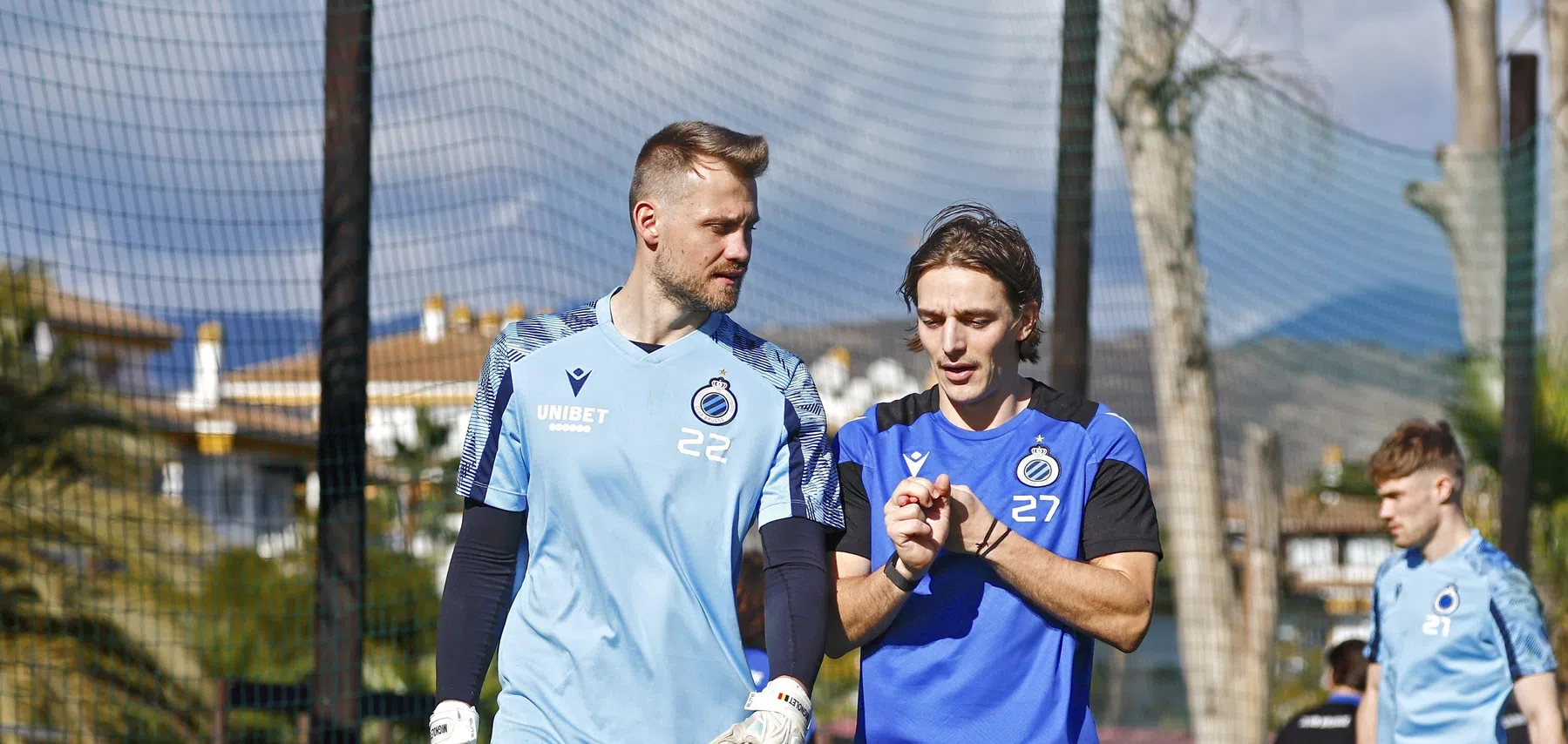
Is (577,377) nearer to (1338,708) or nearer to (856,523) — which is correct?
(856,523)

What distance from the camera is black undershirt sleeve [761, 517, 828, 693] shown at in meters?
2.57

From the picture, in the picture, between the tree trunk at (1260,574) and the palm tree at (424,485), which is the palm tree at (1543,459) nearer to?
the tree trunk at (1260,574)

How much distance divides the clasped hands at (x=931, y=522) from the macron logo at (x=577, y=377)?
0.61m

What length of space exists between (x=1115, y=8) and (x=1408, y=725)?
12.8 feet

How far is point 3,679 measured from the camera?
8633 mm

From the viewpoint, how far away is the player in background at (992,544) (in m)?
2.57

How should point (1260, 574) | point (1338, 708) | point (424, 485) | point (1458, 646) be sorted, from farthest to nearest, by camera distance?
point (424, 485) < point (1260, 574) < point (1338, 708) < point (1458, 646)

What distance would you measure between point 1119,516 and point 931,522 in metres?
0.42

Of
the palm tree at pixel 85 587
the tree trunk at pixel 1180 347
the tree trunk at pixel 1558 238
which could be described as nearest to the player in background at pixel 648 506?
the tree trunk at pixel 1180 347

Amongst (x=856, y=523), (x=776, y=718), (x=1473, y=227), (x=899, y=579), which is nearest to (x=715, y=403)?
(x=856, y=523)

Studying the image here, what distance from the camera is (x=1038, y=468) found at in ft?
8.89

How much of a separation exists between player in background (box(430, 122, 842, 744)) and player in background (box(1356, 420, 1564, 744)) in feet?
8.56

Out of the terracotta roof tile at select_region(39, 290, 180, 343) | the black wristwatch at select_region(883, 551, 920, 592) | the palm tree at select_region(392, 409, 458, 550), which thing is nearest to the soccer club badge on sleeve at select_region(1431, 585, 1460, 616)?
the black wristwatch at select_region(883, 551, 920, 592)

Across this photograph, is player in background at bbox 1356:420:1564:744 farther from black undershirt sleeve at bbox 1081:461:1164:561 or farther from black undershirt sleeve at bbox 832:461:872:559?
black undershirt sleeve at bbox 832:461:872:559
